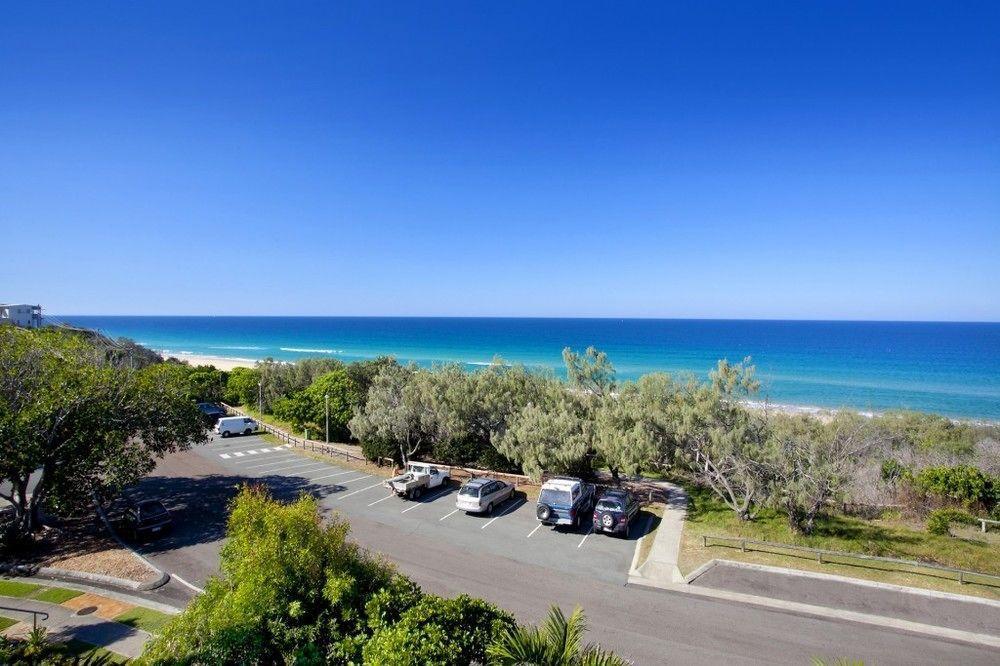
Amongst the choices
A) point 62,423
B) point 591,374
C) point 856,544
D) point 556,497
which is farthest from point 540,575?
point 62,423

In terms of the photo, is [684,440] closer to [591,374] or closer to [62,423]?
[591,374]

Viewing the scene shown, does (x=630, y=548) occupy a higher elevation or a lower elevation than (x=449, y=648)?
lower

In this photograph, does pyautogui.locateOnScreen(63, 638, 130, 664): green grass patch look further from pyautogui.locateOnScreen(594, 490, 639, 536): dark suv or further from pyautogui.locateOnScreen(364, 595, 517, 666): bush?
pyautogui.locateOnScreen(594, 490, 639, 536): dark suv

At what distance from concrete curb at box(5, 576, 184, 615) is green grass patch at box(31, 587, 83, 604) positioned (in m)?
0.20

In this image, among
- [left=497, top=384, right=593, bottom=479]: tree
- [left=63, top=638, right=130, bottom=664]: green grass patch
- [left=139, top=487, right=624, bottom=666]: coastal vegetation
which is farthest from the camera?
[left=497, top=384, right=593, bottom=479]: tree

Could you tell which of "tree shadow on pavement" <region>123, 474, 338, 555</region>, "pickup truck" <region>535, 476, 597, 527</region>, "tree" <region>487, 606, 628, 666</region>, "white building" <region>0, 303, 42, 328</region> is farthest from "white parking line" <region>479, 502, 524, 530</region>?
"white building" <region>0, 303, 42, 328</region>

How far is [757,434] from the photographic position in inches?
766

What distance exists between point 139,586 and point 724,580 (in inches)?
665

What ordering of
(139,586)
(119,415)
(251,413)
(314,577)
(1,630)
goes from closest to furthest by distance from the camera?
(314,577) → (1,630) → (139,586) → (119,415) → (251,413)

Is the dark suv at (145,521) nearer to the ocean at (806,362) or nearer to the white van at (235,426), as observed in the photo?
the white van at (235,426)

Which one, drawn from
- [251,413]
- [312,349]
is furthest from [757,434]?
[312,349]

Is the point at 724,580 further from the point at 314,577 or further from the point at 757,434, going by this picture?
the point at 314,577

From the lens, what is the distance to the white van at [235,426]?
34812mm

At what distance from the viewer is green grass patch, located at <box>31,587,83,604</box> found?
13.0 m
